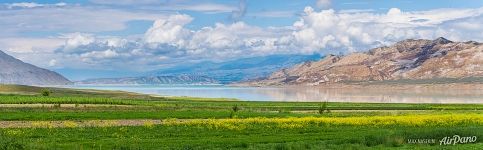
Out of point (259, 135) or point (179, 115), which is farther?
point (179, 115)

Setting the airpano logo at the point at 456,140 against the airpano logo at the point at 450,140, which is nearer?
the airpano logo at the point at 456,140

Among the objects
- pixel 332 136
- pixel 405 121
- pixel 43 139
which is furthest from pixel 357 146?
pixel 405 121

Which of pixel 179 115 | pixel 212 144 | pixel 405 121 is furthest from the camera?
pixel 179 115

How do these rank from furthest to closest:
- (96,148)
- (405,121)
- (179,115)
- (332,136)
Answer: (179,115) → (405,121) → (332,136) → (96,148)

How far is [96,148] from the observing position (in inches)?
1293

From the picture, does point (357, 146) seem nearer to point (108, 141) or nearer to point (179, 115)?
point (108, 141)

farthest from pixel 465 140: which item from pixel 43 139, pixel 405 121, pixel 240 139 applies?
pixel 43 139

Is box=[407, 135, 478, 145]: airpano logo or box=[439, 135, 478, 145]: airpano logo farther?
box=[407, 135, 478, 145]: airpano logo

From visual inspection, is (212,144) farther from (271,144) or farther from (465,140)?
(465,140)

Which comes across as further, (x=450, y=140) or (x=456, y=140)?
(x=456, y=140)

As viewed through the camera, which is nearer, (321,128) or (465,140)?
(465,140)

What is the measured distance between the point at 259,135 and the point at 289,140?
373 centimetres

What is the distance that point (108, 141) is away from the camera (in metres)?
→ 36.0

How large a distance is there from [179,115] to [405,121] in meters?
22.4
